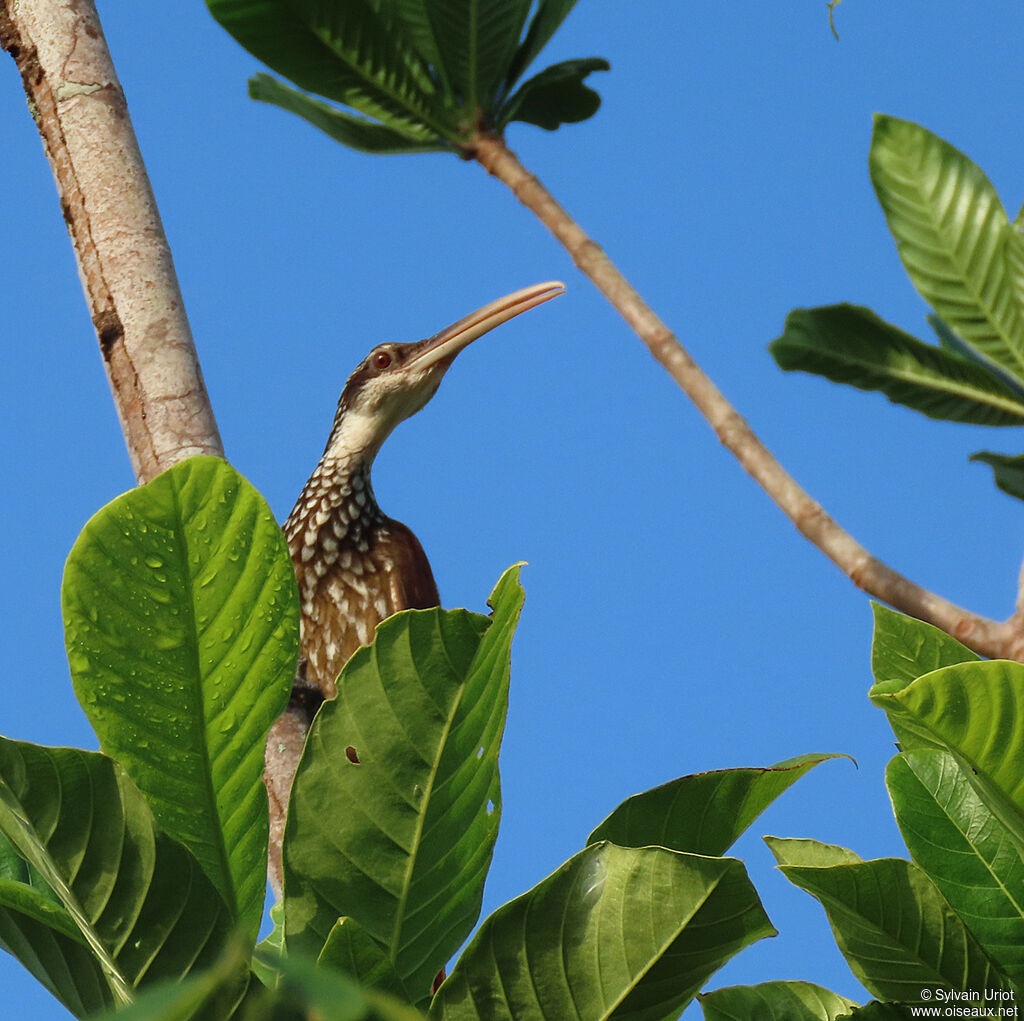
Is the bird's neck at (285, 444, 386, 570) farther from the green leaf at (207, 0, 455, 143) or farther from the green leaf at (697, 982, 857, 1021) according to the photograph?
the green leaf at (697, 982, 857, 1021)

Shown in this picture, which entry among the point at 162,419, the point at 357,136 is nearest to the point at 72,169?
the point at 162,419

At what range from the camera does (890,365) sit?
1.20m

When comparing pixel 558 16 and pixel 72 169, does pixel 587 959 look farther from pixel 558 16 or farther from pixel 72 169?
pixel 72 169

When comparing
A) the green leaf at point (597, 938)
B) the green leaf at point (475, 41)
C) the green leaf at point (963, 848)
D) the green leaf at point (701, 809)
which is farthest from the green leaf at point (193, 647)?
the green leaf at point (475, 41)

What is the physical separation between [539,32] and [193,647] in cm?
115

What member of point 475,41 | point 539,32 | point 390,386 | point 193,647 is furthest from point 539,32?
point 390,386

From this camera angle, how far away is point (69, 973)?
99 cm

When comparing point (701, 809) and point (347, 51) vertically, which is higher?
point (347, 51)

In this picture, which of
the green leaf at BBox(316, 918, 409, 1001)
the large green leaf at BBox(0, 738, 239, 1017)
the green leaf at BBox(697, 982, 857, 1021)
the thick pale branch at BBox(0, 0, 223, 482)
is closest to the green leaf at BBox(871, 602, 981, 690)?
the green leaf at BBox(697, 982, 857, 1021)

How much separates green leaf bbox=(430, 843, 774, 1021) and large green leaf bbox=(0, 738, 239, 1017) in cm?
21

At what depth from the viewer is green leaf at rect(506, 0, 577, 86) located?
5.71ft

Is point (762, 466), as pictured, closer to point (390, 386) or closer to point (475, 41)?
point (475, 41)

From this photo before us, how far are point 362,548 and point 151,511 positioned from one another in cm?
283

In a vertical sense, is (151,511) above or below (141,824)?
above
